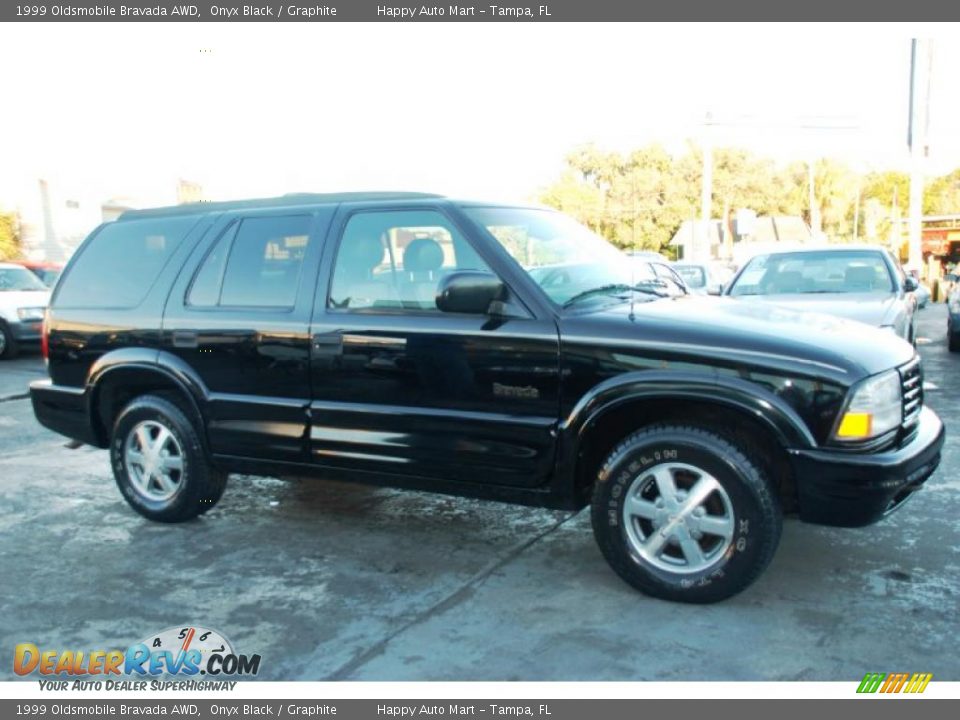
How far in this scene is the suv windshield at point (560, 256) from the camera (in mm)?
4125

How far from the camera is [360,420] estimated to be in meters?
4.28

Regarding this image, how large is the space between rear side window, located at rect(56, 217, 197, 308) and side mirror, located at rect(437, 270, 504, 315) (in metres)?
1.92

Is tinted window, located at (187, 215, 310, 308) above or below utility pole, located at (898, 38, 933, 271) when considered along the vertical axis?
below

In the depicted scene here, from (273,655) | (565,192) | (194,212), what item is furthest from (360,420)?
(565,192)

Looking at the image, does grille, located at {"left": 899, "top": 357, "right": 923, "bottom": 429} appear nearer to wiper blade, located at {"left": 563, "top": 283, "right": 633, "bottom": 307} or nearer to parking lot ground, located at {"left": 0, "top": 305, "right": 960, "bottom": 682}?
parking lot ground, located at {"left": 0, "top": 305, "right": 960, "bottom": 682}

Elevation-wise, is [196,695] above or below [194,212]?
below

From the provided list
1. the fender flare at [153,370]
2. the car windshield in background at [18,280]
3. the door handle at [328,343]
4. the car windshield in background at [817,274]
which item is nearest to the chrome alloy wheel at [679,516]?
the door handle at [328,343]

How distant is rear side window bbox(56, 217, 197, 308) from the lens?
5016mm

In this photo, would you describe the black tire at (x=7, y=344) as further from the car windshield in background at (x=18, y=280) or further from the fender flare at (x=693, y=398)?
the fender flare at (x=693, y=398)

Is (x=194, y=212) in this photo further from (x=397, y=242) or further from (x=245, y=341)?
(x=397, y=242)

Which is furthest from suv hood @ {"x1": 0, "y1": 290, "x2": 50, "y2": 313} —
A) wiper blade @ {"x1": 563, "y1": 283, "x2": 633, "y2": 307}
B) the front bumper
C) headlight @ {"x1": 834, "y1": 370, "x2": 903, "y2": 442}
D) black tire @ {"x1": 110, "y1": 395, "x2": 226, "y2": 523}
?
headlight @ {"x1": 834, "y1": 370, "x2": 903, "y2": 442}

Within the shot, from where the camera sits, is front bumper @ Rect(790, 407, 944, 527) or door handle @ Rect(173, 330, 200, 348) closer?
front bumper @ Rect(790, 407, 944, 527)

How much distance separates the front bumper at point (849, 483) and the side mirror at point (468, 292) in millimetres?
1445

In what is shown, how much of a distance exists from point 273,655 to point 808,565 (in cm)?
254
